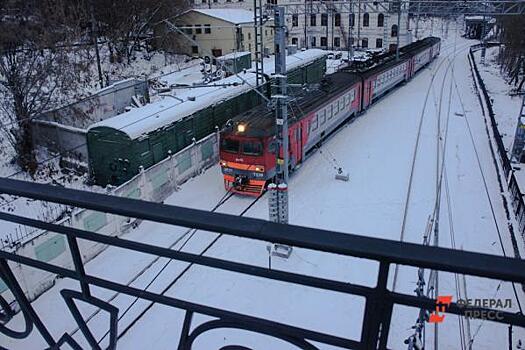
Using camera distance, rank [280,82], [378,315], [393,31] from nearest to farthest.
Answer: [378,315]
[280,82]
[393,31]

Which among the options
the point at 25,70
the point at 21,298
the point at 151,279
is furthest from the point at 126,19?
the point at 21,298

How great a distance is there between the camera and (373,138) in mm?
18906

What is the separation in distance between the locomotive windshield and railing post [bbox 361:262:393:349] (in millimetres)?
12174

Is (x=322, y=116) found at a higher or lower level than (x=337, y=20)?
lower

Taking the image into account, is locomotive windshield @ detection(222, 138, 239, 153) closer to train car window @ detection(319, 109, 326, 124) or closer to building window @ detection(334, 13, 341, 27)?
train car window @ detection(319, 109, 326, 124)

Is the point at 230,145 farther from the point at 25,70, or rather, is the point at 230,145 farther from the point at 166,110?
the point at 25,70

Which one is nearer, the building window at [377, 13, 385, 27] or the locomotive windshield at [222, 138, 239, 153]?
the locomotive windshield at [222, 138, 239, 153]

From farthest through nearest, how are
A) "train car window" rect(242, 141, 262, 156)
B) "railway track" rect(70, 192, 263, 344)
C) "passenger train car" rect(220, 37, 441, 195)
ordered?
"passenger train car" rect(220, 37, 441, 195), "train car window" rect(242, 141, 262, 156), "railway track" rect(70, 192, 263, 344)

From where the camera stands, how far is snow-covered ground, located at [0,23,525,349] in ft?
26.5

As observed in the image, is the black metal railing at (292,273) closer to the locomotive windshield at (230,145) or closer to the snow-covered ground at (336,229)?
the snow-covered ground at (336,229)

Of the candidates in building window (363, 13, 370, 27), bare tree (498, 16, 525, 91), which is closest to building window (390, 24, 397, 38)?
building window (363, 13, 370, 27)

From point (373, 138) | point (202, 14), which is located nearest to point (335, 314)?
point (373, 138)

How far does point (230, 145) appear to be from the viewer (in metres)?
13.6

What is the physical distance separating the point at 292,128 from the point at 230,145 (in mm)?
2027
